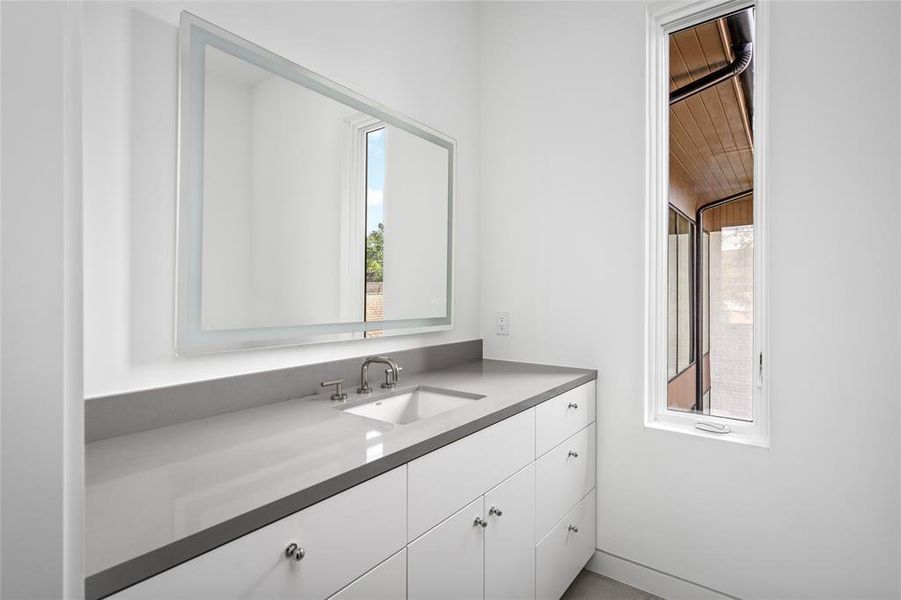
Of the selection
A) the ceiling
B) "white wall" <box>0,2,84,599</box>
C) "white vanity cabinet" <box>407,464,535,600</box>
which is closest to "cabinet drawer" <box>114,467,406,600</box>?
A: "white vanity cabinet" <box>407,464,535,600</box>

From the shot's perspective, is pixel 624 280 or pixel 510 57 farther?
pixel 510 57

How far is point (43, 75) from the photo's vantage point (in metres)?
0.35

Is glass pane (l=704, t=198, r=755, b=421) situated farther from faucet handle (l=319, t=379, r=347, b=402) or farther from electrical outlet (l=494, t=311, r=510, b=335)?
faucet handle (l=319, t=379, r=347, b=402)

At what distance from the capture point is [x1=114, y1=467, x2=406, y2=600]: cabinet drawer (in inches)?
26.9

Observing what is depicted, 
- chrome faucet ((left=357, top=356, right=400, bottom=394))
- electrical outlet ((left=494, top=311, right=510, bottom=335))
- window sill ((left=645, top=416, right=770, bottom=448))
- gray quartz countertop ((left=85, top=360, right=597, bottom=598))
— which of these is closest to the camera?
gray quartz countertop ((left=85, top=360, right=597, bottom=598))

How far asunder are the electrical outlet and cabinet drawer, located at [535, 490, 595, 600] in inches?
31.2

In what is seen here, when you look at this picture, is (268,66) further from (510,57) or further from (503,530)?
(503,530)

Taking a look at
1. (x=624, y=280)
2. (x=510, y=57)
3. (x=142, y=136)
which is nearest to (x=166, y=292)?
(x=142, y=136)

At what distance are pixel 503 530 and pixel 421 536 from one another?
398mm

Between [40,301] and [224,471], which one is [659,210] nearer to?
[224,471]

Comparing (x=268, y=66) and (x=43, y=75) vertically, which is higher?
(x=268, y=66)

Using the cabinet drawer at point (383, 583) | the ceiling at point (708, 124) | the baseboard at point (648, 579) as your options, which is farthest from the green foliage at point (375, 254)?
the baseboard at point (648, 579)

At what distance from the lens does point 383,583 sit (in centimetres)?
99

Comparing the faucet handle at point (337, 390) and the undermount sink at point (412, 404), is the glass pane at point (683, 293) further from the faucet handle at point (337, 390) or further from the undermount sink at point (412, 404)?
the faucet handle at point (337, 390)
